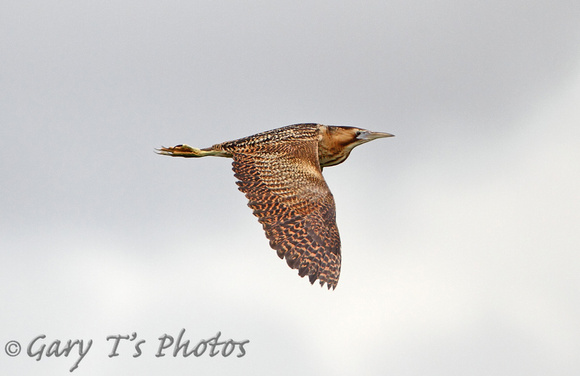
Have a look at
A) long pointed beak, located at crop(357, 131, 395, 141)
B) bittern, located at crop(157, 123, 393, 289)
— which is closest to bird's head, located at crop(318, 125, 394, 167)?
long pointed beak, located at crop(357, 131, 395, 141)

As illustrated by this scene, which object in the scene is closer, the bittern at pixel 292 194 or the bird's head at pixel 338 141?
the bittern at pixel 292 194

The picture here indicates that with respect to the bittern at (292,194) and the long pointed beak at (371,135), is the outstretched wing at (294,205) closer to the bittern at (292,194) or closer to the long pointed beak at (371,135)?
the bittern at (292,194)

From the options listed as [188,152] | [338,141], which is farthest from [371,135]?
[188,152]

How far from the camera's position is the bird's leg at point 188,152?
97.0 feet

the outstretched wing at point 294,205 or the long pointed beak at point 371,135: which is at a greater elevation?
the long pointed beak at point 371,135

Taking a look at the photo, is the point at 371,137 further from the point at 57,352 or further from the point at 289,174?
the point at 57,352

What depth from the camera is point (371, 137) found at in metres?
31.1

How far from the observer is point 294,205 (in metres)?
25.7

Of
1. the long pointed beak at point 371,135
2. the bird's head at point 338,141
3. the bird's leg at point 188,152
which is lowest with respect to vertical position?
the bird's leg at point 188,152

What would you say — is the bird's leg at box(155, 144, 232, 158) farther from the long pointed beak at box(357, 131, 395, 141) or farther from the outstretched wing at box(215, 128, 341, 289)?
the long pointed beak at box(357, 131, 395, 141)

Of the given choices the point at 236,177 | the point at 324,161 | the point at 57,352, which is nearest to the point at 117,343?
the point at 57,352

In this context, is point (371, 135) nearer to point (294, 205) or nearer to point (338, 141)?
point (338, 141)

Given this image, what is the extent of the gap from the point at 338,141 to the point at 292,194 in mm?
5008

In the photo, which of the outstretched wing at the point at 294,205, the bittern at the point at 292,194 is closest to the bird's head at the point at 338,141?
the bittern at the point at 292,194
